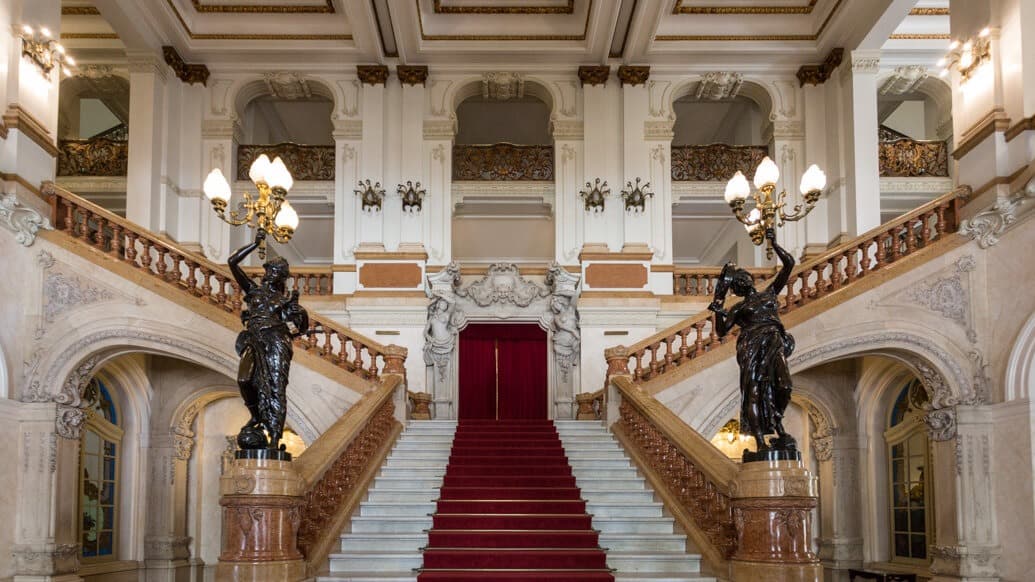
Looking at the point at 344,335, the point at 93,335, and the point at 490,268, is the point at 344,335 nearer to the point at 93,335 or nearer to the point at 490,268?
the point at 93,335

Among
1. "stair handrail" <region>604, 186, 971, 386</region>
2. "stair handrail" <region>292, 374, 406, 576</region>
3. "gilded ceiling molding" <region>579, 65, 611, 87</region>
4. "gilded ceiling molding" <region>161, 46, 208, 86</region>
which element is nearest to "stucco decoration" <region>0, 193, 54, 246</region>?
"stair handrail" <region>292, 374, 406, 576</region>

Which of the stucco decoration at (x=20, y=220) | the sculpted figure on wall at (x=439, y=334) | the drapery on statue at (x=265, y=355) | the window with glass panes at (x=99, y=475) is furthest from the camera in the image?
the sculpted figure on wall at (x=439, y=334)

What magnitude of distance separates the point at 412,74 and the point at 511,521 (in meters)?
9.43

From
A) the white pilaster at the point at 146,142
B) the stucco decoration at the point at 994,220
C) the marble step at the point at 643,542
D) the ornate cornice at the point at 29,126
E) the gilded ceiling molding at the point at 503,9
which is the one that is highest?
the gilded ceiling molding at the point at 503,9

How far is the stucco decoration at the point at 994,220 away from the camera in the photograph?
33.2 feet

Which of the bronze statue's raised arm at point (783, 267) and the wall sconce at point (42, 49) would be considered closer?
the bronze statue's raised arm at point (783, 267)

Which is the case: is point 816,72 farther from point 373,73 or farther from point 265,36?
point 265,36

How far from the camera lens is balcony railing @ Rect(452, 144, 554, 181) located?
16234 mm

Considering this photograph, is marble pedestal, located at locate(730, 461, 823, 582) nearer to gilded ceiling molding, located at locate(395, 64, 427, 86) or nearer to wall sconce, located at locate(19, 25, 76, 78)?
wall sconce, located at locate(19, 25, 76, 78)

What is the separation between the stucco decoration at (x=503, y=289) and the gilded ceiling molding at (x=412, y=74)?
10.8 ft

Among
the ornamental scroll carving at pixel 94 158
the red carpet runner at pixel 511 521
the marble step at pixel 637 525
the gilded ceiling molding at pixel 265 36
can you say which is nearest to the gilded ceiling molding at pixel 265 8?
the gilded ceiling molding at pixel 265 36

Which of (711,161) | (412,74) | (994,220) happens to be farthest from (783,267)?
(412,74)

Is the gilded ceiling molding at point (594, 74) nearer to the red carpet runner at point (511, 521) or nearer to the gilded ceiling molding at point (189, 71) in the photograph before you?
the gilded ceiling molding at point (189, 71)

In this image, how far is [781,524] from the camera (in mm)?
6414
